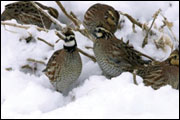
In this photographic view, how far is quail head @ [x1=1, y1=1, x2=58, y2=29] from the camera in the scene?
6.15m

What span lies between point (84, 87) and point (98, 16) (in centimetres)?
164

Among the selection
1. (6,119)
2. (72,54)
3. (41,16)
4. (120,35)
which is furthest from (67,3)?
(6,119)

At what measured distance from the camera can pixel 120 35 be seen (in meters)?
5.60


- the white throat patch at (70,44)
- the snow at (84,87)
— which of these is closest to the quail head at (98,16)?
the snow at (84,87)

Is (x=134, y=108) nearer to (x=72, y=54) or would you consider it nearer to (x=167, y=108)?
(x=167, y=108)

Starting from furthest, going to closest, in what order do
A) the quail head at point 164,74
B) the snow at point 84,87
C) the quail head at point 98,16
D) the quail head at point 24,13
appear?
the quail head at point 24,13, the quail head at point 98,16, the quail head at point 164,74, the snow at point 84,87

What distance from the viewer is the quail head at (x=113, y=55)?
194 inches

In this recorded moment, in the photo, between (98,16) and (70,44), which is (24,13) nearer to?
(98,16)

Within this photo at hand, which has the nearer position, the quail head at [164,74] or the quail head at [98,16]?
the quail head at [164,74]

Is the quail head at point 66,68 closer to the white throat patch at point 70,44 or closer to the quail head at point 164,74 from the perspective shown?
the white throat patch at point 70,44

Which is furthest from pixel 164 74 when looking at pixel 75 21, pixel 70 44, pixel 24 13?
pixel 24 13

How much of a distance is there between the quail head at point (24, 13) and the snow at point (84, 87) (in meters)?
0.22

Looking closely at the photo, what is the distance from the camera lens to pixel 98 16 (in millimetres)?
5938

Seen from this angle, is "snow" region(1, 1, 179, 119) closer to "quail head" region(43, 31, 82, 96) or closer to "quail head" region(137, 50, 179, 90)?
"quail head" region(43, 31, 82, 96)
